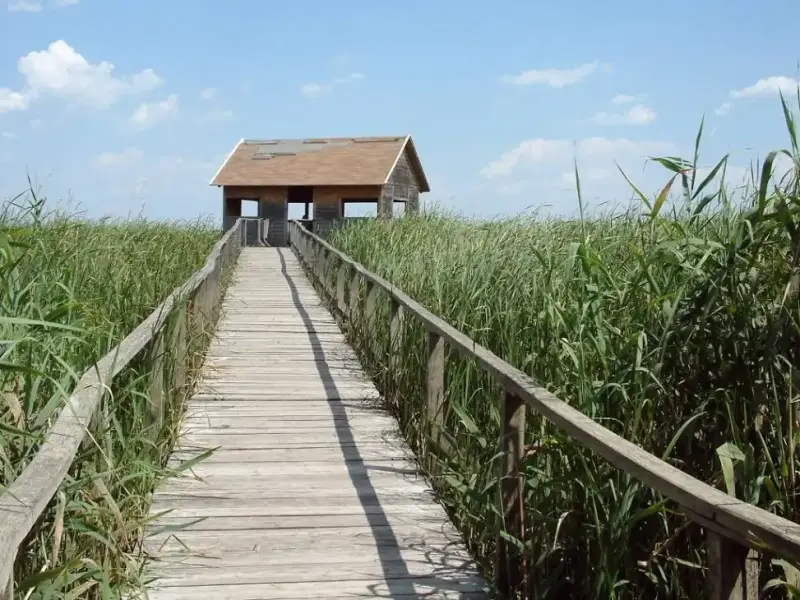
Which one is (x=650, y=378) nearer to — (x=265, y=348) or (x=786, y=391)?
(x=786, y=391)

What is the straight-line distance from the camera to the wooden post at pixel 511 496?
274cm

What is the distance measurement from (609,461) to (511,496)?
664 millimetres

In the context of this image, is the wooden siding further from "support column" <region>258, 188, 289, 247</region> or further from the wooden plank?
the wooden plank

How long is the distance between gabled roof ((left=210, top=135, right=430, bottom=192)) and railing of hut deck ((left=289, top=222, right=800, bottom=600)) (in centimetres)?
2224

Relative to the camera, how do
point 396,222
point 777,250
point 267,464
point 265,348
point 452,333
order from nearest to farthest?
1. point 777,250
2. point 452,333
3. point 267,464
4. point 265,348
5. point 396,222

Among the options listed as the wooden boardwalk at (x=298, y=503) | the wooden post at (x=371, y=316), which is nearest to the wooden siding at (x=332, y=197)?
the wooden post at (x=371, y=316)

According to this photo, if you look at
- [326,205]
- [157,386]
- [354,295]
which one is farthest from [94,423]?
[326,205]

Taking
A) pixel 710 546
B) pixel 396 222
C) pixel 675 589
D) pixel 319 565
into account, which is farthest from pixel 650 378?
pixel 396 222

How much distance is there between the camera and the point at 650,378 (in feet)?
8.78

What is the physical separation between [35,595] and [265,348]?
18.3ft

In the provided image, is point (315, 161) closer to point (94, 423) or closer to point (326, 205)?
point (326, 205)

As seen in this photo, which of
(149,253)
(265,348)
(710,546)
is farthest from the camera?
(265,348)

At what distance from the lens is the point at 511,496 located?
2768 millimetres

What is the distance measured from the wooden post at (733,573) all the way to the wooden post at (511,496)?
1.07m
